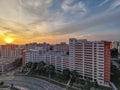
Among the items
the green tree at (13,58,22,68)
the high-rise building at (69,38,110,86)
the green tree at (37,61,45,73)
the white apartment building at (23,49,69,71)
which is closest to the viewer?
the high-rise building at (69,38,110,86)

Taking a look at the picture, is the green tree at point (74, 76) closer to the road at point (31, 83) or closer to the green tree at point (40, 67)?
the road at point (31, 83)

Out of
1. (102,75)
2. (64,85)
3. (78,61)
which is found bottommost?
(64,85)

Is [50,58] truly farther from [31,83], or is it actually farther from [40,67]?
[31,83]

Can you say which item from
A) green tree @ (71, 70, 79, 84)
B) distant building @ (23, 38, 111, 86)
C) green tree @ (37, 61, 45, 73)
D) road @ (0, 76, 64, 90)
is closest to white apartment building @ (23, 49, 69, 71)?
distant building @ (23, 38, 111, 86)

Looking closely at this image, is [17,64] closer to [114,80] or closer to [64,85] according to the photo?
[64,85]

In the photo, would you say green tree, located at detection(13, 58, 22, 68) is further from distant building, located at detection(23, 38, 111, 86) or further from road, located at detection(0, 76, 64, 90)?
distant building, located at detection(23, 38, 111, 86)

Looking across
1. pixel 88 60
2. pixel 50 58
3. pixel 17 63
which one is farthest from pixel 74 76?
pixel 17 63

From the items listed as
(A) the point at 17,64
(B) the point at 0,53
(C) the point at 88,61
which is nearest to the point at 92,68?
(C) the point at 88,61

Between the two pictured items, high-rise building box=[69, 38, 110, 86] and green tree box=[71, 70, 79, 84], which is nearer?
high-rise building box=[69, 38, 110, 86]
